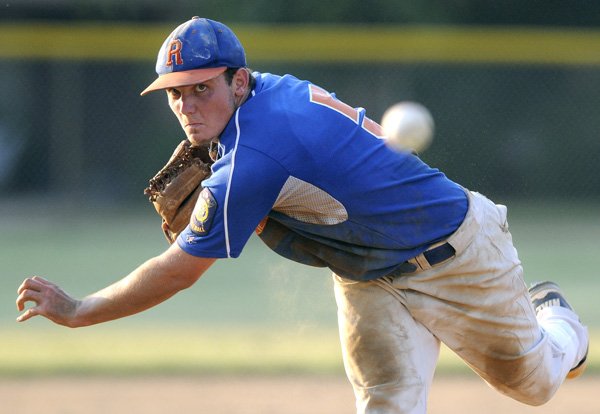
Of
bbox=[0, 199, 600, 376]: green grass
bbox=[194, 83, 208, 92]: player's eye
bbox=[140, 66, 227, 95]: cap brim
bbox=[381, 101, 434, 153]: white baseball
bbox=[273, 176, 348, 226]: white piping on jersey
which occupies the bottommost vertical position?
bbox=[0, 199, 600, 376]: green grass

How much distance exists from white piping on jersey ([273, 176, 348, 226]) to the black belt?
307mm

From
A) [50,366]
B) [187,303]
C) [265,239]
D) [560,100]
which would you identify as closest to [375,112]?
[560,100]

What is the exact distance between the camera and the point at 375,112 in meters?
8.16

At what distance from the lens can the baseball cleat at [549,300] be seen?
14.3 ft

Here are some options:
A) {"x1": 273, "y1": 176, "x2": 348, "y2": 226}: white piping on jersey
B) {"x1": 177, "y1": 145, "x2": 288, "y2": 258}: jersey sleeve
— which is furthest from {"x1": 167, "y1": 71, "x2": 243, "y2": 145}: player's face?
{"x1": 273, "y1": 176, "x2": 348, "y2": 226}: white piping on jersey

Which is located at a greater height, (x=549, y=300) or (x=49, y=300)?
(x=49, y=300)

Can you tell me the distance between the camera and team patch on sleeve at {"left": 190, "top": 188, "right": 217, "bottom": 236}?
3.38 m

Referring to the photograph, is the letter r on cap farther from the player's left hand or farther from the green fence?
the green fence

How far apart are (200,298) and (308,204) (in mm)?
4908

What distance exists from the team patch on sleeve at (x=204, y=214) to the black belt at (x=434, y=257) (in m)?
0.72

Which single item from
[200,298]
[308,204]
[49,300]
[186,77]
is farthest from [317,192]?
[200,298]

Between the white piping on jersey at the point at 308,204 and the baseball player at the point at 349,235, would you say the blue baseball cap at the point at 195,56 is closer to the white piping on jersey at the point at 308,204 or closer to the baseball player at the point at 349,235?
the baseball player at the point at 349,235

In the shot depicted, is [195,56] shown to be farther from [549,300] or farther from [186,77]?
[549,300]

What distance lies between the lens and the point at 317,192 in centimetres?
350
